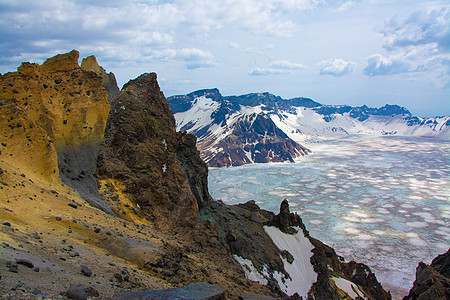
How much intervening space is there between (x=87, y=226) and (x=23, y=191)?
336 centimetres

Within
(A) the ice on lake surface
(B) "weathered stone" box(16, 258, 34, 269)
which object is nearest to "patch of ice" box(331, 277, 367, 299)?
(A) the ice on lake surface

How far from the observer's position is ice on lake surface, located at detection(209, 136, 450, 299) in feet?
203

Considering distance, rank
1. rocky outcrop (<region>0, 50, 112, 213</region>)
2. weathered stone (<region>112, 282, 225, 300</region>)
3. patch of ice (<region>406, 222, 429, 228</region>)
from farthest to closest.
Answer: patch of ice (<region>406, 222, 429, 228</region>) → rocky outcrop (<region>0, 50, 112, 213</region>) → weathered stone (<region>112, 282, 225, 300</region>)

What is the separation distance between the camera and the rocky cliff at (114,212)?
36.5 ft

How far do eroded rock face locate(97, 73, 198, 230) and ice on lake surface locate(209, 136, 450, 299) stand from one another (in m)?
40.2

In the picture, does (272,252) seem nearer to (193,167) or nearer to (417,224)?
(193,167)

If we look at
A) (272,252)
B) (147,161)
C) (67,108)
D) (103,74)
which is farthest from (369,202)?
(67,108)

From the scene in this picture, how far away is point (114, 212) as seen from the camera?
840 inches

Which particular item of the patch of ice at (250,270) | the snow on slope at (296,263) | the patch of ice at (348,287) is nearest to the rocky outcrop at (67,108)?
the patch of ice at (250,270)

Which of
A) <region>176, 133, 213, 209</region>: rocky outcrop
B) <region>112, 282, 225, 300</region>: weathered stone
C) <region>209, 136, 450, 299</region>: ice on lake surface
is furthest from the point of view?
<region>209, 136, 450, 299</region>: ice on lake surface

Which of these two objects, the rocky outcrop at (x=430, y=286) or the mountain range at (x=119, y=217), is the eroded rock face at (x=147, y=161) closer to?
the mountain range at (x=119, y=217)

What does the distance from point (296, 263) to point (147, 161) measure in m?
23.7

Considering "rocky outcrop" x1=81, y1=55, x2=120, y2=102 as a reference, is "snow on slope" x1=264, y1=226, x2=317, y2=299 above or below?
below

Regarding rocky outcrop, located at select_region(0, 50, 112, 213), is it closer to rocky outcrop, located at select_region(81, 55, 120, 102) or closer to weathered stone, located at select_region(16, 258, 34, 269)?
rocky outcrop, located at select_region(81, 55, 120, 102)
